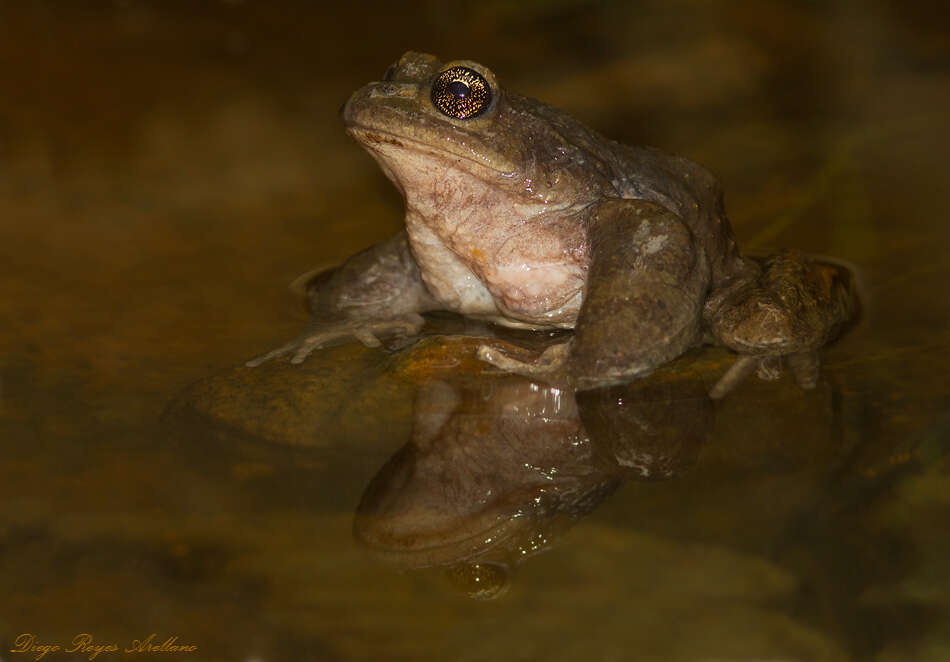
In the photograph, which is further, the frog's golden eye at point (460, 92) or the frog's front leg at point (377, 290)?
the frog's front leg at point (377, 290)

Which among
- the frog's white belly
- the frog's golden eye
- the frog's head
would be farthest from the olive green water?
the frog's golden eye

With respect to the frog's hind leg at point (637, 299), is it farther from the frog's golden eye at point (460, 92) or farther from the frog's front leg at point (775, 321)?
the frog's golden eye at point (460, 92)

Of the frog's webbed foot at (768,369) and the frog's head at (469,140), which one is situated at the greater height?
the frog's head at (469,140)

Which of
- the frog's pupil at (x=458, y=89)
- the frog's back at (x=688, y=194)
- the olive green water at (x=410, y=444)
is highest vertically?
the frog's pupil at (x=458, y=89)

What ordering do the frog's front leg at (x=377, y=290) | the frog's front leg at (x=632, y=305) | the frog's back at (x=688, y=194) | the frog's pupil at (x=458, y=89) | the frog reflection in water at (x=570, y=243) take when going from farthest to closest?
the frog's front leg at (x=377, y=290)
the frog's back at (x=688, y=194)
the frog's pupil at (x=458, y=89)
the frog reflection in water at (x=570, y=243)
the frog's front leg at (x=632, y=305)
